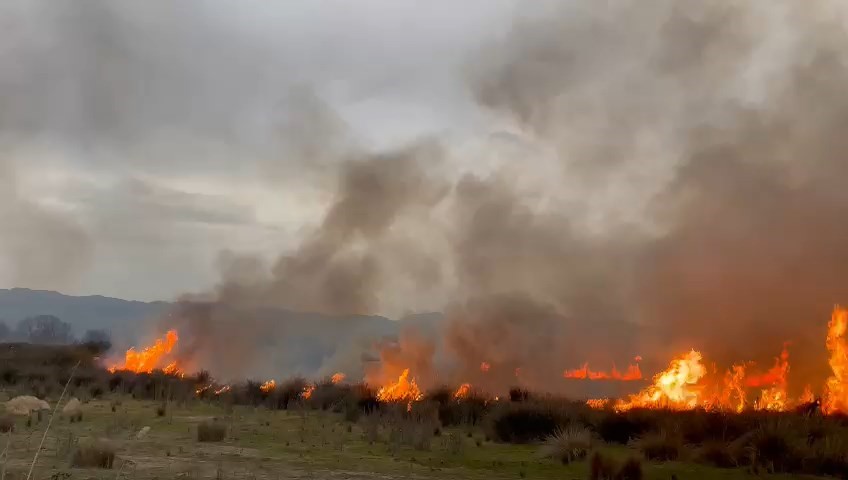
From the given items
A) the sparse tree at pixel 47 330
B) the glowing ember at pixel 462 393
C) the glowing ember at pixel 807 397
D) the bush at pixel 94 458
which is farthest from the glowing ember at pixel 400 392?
the sparse tree at pixel 47 330

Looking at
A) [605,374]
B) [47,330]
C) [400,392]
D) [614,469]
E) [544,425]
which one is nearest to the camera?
[614,469]

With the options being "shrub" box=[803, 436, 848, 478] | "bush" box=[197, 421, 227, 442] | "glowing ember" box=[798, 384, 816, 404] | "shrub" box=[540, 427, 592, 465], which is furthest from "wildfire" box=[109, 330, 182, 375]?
"shrub" box=[803, 436, 848, 478]

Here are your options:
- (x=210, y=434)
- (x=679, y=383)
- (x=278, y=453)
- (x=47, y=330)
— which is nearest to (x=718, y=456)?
(x=278, y=453)

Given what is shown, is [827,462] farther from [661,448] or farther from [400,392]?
[400,392]

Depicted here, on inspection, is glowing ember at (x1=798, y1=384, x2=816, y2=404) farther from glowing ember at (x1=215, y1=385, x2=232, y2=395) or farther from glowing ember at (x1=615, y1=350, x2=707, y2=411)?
glowing ember at (x1=215, y1=385, x2=232, y2=395)

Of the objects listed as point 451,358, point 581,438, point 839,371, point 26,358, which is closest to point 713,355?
point 839,371

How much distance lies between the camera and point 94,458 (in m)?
12.7

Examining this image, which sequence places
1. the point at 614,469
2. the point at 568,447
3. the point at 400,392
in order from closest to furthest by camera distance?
the point at 614,469, the point at 568,447, the point at 400,392

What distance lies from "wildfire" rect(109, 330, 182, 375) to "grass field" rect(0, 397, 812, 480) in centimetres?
2049

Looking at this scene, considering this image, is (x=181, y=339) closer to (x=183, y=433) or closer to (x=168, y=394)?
(x=168, y=394)

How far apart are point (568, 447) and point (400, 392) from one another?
15680mm

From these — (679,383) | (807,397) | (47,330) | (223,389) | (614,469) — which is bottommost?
(614,469)

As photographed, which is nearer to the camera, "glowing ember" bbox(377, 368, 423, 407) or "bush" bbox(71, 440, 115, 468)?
"bush" bbox(71, 440, 115, 468)

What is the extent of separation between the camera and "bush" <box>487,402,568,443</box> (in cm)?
2066
